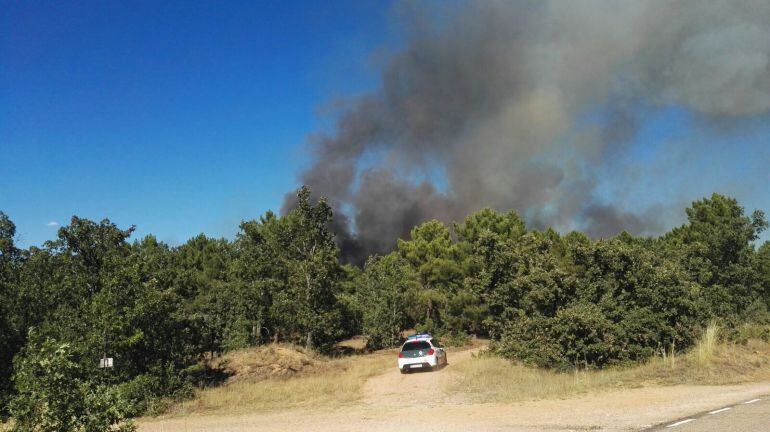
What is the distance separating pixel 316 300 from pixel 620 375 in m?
20.5

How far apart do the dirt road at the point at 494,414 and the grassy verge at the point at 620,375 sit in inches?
47.7

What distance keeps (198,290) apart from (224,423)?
31152 millimetres

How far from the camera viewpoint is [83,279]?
21.5m

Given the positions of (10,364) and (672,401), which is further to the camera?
(10,364)

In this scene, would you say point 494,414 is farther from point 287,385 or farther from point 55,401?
point 287,385

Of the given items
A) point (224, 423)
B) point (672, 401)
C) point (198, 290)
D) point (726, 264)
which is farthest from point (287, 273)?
point (726, 264)

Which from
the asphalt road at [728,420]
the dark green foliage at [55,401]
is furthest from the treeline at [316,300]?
the asphalt road at [728,420]

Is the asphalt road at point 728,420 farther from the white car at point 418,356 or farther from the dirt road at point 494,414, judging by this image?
the white car at point 418,356

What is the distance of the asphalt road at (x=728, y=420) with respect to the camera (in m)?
10.2

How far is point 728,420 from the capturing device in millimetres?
11102

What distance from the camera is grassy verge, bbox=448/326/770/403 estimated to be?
59.2ft

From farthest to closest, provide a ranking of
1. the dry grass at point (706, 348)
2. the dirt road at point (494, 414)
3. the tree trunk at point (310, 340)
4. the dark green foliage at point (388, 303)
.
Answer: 1. the dark green foliage at point (388, 303)
2. the tree trunk at point (310, 340)
3. the dry grass at point (706, 348)
4. the dirt road at point (494, 414)

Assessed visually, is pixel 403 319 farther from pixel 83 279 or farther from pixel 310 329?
pixel 83 279

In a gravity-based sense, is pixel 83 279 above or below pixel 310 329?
above
